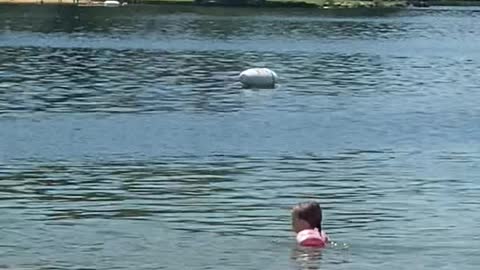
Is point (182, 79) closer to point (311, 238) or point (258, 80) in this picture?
point (258, 80)

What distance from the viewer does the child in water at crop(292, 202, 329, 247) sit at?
84.3 feet

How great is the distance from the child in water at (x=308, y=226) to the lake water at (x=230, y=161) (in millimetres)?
238

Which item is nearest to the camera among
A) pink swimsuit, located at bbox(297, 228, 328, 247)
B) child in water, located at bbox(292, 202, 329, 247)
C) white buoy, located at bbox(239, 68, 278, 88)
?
child in water, located at bbox(292, 202, 329, 247)

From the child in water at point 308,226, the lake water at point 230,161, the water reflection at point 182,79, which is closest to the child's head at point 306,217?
the child in water at point 308,226

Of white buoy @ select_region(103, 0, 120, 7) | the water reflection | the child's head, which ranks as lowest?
white buoy @ select_region(103, 0, 120, 7)

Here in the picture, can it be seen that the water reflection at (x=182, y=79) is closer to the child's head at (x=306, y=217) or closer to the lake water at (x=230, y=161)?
the lake water at (x=230, y=161)

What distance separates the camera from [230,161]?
3869cm

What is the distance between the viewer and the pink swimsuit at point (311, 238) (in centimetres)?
2589

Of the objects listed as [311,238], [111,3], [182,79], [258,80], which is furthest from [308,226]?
[111,3]

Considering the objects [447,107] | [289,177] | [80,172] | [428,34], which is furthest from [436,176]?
[428,34]

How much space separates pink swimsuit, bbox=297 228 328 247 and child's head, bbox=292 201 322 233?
3.1 inches

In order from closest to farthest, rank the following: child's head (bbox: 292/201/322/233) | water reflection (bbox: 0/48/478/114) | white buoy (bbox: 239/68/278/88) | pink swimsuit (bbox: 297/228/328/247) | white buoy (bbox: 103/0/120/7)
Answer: child's head (bbox: 292/201/322/233) → pink swimsuit (bbox: 297/228/328/247) → water reflection (bbox: 0/48/478/114) → white buoy (bbox: 239/68/278/88) → white buoy (bbox: 103/0/120/7)

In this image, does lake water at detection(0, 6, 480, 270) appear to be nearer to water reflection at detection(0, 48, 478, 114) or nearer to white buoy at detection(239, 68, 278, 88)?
water reflection at detection(0, 48, 478, 114)

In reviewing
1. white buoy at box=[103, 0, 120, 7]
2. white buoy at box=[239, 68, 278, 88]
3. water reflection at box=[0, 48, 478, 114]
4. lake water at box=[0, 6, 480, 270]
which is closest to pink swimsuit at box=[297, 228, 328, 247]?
lake water at box=[0, 6, 480, 270]
